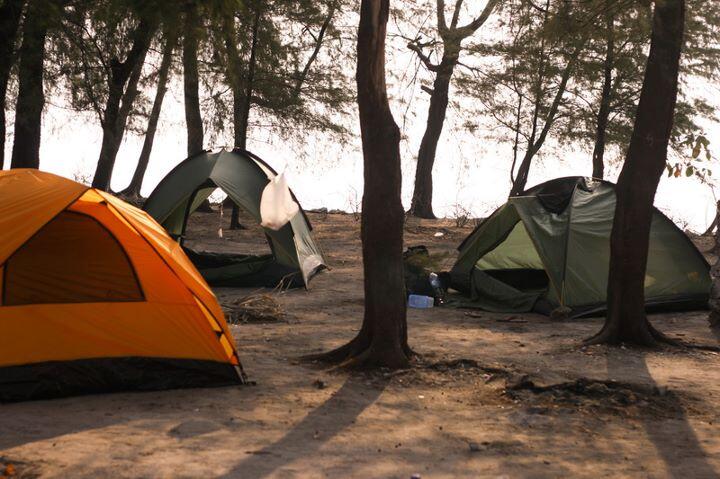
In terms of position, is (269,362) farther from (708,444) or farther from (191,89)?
(191,89)

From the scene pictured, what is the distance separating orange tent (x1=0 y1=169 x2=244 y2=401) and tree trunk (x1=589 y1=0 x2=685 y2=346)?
4.30 metres

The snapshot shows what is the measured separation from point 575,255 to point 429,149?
14.0m

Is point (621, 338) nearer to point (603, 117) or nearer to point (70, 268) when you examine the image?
point (70, 268)

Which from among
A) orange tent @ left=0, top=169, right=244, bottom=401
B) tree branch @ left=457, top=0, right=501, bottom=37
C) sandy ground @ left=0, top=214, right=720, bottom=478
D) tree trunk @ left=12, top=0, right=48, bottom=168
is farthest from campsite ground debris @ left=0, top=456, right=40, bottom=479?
tree branch @ left=457, top=0, right=501, bottom=37

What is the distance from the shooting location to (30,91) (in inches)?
588

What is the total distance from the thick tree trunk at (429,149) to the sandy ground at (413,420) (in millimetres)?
15780

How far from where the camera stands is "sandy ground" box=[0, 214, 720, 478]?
5.25m

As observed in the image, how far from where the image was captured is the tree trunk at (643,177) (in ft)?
30.9

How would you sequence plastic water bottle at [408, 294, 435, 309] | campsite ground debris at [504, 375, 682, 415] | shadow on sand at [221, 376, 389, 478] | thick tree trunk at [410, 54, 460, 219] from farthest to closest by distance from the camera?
thick tree trunk at [410, 54, 460, 219] → plastic water bottle at [408, 294, 435, 309] → campsite ground debris at [504, 375, 682, 415] → shadow on sand at [221, 376, 389, 478]

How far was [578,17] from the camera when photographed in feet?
33.8

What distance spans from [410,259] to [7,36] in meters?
6.69

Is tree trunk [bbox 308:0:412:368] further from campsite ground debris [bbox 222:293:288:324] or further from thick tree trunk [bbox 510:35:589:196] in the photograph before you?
thick tree trunk [bbox 510:35:589:196]

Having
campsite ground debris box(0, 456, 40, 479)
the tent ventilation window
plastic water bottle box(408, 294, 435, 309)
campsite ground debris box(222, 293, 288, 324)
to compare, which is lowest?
campsite ground debris box(0, 456, 40, 479)

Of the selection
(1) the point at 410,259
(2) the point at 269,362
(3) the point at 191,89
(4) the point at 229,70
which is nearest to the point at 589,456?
(2) the point at 269,362
